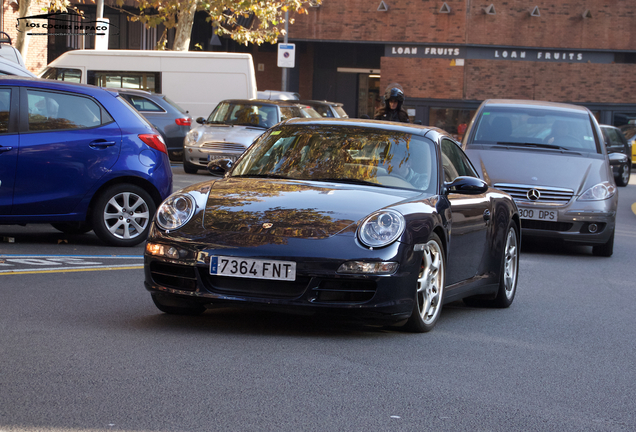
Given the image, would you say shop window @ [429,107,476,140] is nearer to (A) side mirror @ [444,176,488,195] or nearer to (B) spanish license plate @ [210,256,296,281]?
(A) side mirror @ [444,176,488,195]

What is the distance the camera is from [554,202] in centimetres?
1127

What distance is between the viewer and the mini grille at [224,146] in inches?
801

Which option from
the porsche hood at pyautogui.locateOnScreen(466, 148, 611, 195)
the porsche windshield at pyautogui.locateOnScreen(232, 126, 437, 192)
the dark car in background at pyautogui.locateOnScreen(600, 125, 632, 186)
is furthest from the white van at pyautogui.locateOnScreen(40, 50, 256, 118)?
the porsche windshield at pyautogui.locateOnScreen(232, 126, 437, 192)

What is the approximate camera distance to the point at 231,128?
21.0m

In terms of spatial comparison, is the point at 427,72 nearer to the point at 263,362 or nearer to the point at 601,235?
the point at 601,235

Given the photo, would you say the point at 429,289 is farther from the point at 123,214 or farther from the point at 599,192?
the point at 599,192

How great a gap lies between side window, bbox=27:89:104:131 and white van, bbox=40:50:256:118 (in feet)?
50.8

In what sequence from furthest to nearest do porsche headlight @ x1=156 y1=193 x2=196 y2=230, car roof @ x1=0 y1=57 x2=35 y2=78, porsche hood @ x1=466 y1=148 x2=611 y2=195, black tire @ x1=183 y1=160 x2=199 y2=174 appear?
black tire @ x1=183 y1=160 x2=199 y2=174 < car roof @ x1=0 y1=57 x2=35 y2=78 < porsche hood @ x1=466 y1=148 x2=611 y2=195 < porsche headlight @ x1=156 y1=193 x2=196 y2=230

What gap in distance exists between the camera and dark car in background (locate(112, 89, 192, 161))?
2117 cm

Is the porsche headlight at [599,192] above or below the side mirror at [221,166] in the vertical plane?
below

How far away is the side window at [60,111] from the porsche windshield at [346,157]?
324 centimetres

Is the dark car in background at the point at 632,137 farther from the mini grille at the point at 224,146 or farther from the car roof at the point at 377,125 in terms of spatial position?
the car roof at the point at 377,125

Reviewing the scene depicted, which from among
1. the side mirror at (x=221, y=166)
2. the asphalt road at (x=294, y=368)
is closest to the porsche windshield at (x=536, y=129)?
the asphalt road at (x=294, y=368)

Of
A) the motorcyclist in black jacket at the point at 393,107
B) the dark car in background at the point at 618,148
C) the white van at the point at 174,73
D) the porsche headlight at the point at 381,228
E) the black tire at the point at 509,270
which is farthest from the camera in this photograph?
the white van at the point at 174,73
